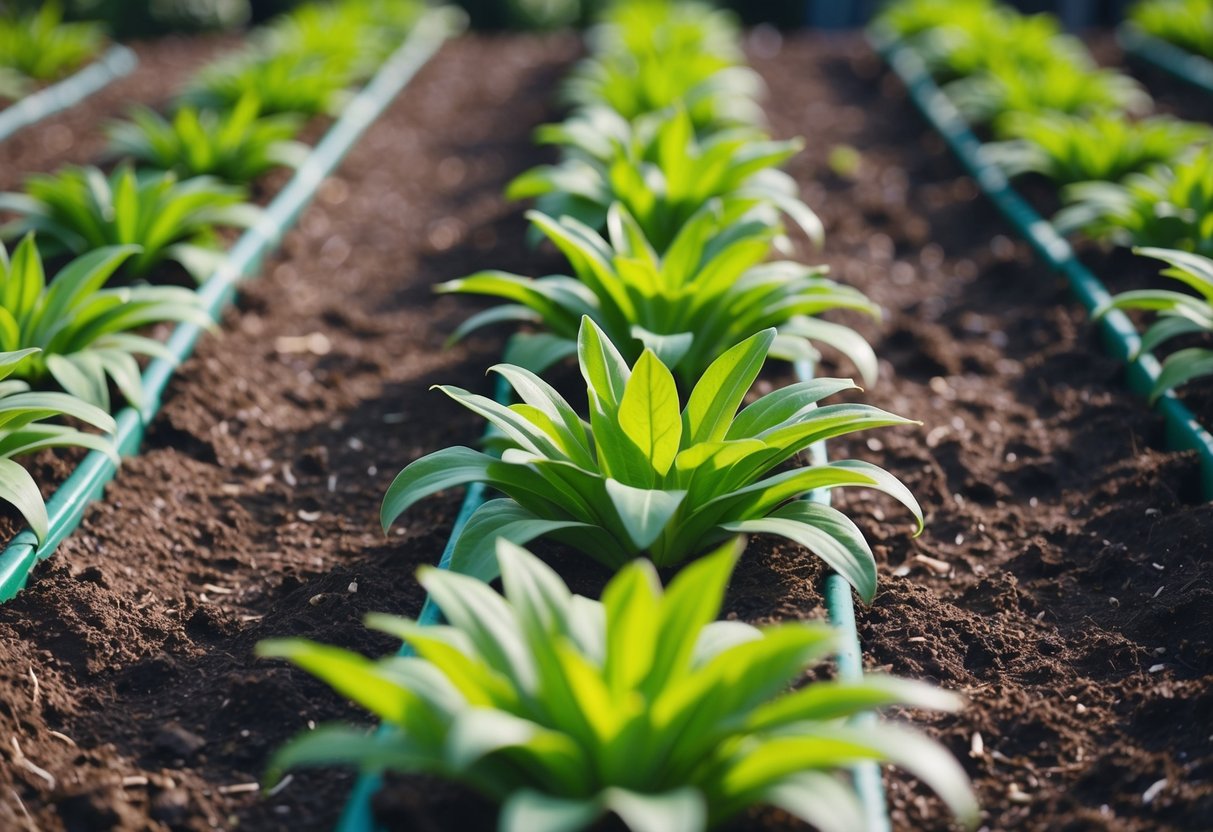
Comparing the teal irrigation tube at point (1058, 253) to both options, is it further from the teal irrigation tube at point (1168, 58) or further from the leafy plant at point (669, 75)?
the teal irrigation tube at point (1168, 58)

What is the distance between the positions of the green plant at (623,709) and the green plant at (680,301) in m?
1.45

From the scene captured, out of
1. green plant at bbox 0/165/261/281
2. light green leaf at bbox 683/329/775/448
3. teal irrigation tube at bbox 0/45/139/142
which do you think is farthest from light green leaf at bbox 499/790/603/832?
teal irrigation tube at bbox 0/45/139/142

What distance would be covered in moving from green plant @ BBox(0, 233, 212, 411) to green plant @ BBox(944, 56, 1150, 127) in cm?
437

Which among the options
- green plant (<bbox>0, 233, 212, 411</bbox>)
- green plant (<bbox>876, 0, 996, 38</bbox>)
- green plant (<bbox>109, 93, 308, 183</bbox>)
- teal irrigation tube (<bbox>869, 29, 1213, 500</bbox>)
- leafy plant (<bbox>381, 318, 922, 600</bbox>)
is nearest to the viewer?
leafy plant (<bbox>381, 318, 922, 600</bbox>)

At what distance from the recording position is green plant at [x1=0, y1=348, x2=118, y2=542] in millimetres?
2627

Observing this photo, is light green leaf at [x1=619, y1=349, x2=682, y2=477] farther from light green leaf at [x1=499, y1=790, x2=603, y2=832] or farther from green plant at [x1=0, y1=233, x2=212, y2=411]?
green plant at [x1=0, y1=233, x2=212, y2=411]

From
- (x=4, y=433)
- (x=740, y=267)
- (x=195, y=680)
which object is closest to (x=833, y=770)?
(x=195, y=680)

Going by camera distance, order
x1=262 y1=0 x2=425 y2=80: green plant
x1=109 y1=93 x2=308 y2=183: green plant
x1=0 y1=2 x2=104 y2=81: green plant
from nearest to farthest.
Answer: x1=109 y1=93 x2=308 y2=183: green plant → x1=262 y1=0 x2=425 y2=80: green plant → x1=0 y1=2 x2=104 y2=81: green plant

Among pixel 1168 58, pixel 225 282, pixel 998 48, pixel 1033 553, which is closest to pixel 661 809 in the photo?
pixel 1033 553

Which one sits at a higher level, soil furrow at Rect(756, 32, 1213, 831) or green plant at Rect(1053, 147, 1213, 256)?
green plant at Rect(1053, 147, 1213, 256)

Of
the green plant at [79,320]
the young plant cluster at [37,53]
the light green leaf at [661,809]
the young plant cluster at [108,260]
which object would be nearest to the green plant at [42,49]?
the young plant cluster at [37,53]

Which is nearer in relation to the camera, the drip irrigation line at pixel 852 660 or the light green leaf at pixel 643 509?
the drip irrigation line at pixel 852 660

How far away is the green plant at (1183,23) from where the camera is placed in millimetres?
7613

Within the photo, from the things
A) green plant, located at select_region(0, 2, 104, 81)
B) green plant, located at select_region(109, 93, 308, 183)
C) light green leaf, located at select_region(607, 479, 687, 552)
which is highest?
A: light green leaf, located at select_region(607, 479, 687, 552)
